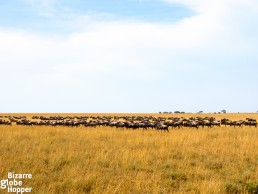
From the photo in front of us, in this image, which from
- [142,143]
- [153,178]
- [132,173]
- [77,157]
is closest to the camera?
[153,178]

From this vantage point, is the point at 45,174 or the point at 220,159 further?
the point at 220,159

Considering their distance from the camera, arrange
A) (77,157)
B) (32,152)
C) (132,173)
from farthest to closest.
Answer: (32,152) → (77,157) → (132,173)

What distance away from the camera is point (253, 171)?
13.2 meters

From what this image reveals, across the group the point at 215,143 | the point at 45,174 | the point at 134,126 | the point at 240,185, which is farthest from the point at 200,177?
the point at 134,126

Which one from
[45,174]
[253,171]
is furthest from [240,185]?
[45,174]

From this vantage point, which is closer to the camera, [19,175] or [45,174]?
[19,175]

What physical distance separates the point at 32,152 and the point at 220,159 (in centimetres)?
755

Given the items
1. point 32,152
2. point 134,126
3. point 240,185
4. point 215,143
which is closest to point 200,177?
point 240,185

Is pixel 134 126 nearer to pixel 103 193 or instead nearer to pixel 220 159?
pixel 220 159

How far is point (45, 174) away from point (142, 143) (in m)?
8.94

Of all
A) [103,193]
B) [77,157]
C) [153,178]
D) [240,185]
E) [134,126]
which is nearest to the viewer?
[103,193]

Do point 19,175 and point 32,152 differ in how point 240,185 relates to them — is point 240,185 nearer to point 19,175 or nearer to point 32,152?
point 19,175

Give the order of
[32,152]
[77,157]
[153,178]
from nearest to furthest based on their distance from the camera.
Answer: [153,178] → [77,157] → [32,152]

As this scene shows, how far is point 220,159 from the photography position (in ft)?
50.7
